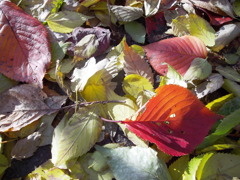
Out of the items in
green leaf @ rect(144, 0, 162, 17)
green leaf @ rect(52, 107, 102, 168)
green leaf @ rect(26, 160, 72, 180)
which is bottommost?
green leaf @ rect(26, 160, 72, 180)

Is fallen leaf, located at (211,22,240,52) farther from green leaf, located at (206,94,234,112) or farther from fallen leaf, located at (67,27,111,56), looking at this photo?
fallen leaf, located at (67,27,111,56)

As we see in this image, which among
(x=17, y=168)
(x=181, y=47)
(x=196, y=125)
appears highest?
(x=181, y=47)

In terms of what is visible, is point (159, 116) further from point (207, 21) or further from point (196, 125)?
point (207, 21)

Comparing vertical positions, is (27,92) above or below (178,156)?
above

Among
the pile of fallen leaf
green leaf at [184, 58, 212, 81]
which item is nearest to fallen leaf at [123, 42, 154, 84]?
the pile of fallen leaf

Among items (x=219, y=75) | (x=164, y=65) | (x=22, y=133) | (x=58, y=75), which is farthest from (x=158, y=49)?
(x=22, y=133)

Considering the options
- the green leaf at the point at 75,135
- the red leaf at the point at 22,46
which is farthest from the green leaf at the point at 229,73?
the red leaf at the point at 22,46
